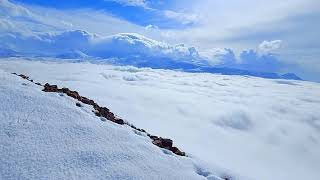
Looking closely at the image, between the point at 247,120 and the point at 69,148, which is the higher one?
the point at 69,148

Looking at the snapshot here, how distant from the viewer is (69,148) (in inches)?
449

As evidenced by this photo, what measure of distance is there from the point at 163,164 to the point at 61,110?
484 centimetres

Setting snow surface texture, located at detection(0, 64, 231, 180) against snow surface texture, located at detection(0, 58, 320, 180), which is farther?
snow surface texture, located at detection(0, 58, 320, 180)

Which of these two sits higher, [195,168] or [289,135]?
[195,168]

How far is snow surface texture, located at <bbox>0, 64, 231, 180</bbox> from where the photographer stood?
10.2 m

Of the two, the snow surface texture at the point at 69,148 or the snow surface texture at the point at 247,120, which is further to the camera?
the snow surface texture at the point at 247,120

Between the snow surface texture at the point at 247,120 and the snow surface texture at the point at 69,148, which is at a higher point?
the snow surface texture at the point at 69,148

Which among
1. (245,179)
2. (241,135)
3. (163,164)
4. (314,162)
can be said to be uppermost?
(163,164)

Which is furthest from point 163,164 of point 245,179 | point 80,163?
point 245,179

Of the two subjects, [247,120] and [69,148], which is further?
[247,120]

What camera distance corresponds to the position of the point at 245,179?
14.8 meters

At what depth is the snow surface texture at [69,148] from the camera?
10172 mm

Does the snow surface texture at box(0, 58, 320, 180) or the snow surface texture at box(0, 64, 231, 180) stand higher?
the snow surface texture at box(0, 64, 231, 180)

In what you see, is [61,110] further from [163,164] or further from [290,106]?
[290,106]
